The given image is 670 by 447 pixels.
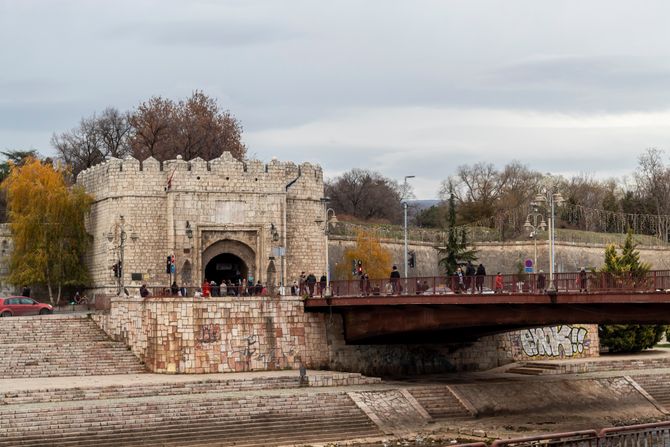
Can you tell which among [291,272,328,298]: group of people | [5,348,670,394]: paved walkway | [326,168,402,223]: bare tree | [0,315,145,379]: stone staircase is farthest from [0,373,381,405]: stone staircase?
[326,168,402,223]: bare tree

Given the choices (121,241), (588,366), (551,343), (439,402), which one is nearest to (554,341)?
(551,343)

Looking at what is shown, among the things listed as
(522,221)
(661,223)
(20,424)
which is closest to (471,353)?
(20,424)

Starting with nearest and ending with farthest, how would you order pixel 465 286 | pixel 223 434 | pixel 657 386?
pixel 223 434
pixel 465 286
pixel 657 386

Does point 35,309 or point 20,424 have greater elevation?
point 35,309

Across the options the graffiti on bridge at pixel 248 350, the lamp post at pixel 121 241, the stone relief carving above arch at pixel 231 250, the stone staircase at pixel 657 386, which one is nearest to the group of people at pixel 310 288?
the graffiti on bridge at pixel 248 350

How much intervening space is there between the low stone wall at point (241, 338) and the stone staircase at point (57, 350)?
2.40ft

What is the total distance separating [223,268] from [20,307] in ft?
32.8

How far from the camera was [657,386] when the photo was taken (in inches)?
2016

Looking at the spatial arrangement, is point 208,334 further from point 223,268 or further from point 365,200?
point 365,200

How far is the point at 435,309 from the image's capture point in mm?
44812

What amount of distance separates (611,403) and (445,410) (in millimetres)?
8073

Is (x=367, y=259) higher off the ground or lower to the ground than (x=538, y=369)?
higher

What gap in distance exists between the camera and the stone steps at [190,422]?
3616 cm

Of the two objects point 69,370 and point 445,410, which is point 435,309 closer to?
point 445,410
